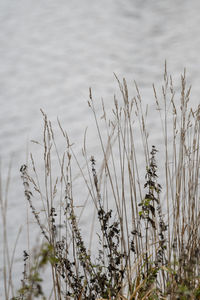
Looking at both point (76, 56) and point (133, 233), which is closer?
point (133, 233)

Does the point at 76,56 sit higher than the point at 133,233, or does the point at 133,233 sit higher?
the point at 76,56

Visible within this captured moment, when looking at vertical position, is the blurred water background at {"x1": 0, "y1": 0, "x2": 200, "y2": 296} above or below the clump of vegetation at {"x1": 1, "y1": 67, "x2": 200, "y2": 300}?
above

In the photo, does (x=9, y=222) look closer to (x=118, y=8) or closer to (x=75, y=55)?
(x=75, y=55)

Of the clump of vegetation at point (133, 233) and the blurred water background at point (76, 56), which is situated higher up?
the blurred water background at point (76, 56)

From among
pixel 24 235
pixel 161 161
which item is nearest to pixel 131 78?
pixel 161 161

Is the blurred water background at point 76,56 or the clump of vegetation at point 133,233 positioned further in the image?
the blurred water background at point 76,56

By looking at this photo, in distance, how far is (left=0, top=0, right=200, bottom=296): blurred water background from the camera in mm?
4641

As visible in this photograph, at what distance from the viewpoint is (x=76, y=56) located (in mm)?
5832

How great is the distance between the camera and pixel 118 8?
6559 mm

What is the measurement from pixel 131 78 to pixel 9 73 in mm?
1447

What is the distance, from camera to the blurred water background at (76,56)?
15.2ft

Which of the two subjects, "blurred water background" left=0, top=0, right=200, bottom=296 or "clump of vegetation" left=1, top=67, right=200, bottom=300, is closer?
"clump of vegetation" left=1, top=67, right=200, bottom=300

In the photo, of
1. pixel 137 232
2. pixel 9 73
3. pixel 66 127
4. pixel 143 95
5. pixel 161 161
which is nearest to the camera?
pixel 137 232

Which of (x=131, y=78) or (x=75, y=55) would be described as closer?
(x=131, y=78)
